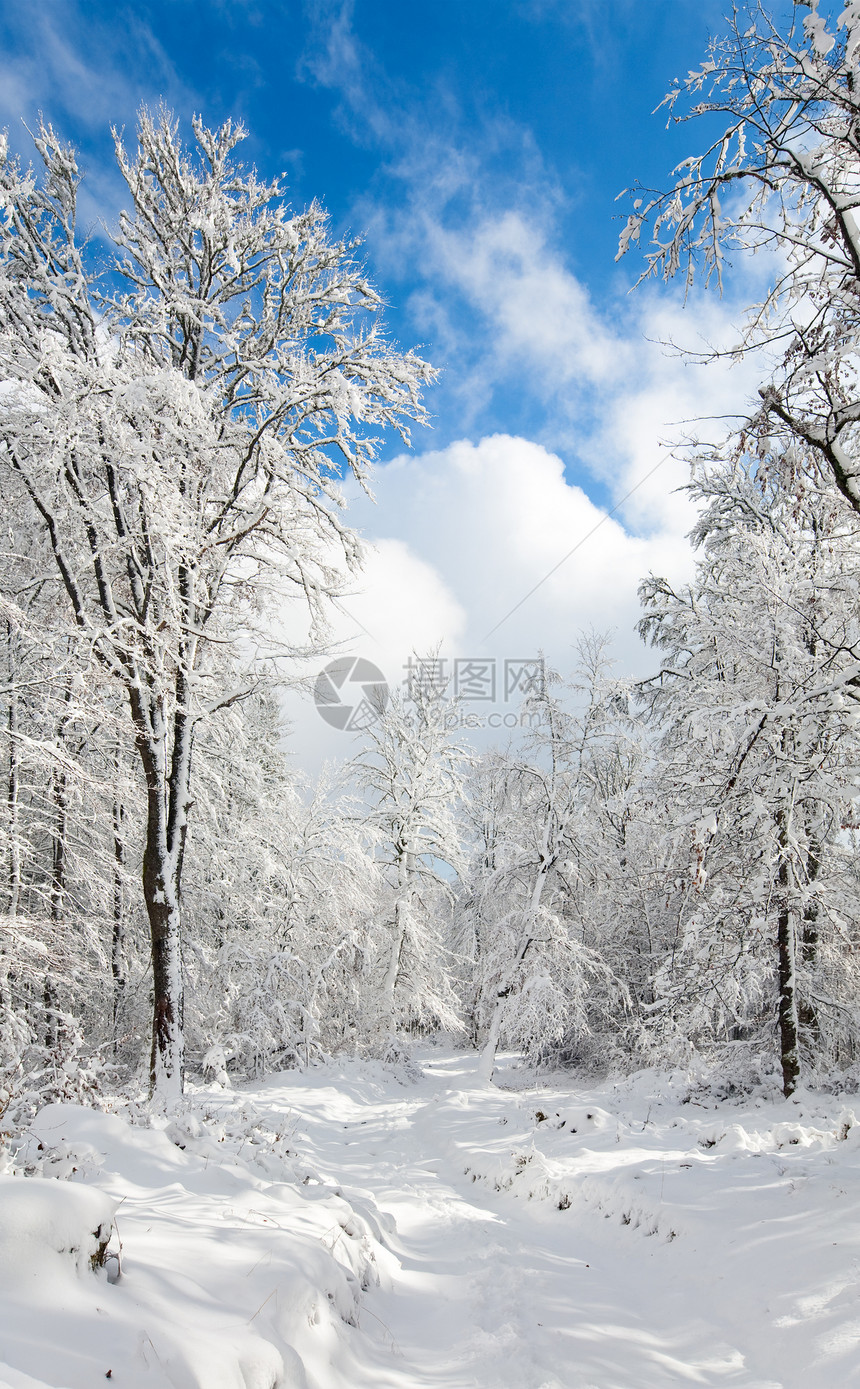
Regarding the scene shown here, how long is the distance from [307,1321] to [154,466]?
6850 mm

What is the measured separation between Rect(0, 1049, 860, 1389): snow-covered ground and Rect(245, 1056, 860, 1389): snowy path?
17mm

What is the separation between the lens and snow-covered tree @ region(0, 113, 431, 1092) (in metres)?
6.78

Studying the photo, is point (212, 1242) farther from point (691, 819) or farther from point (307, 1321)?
point (691, 819)

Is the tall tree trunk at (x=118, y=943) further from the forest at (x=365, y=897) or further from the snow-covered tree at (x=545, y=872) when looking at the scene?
the snow-covered tree at (x=545, y=872)

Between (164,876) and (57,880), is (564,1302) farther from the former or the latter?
(57,880)

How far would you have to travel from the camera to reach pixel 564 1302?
4230 mm

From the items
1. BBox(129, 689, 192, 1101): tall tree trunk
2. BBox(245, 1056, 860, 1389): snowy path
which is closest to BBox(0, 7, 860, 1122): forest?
BBox(129, 689, 192, 1101): tall tree trunk

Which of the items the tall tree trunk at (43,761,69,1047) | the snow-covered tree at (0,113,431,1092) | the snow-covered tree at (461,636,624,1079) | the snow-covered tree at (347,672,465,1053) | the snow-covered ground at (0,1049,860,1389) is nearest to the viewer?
the snow-covered ground at (0,1049,860,1389)

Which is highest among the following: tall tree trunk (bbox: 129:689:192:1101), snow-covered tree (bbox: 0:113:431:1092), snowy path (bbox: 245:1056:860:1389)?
snow-covered tree (bbox: 0:113:431:1092)

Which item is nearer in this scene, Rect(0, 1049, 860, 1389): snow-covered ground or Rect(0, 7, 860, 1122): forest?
Rect(0, 1049, 860, 1389): snow-covered ground

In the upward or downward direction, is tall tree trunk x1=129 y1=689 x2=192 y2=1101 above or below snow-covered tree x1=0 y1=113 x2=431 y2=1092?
below

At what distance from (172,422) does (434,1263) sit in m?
7.86

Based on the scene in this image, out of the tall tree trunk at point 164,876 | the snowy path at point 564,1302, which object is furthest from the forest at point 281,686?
the snowy path at point 564,1302

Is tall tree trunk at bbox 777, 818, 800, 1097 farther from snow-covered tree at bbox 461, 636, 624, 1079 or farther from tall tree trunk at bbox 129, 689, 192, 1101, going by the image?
tall tree trunk at bbox 129, 689, 192, 1101
